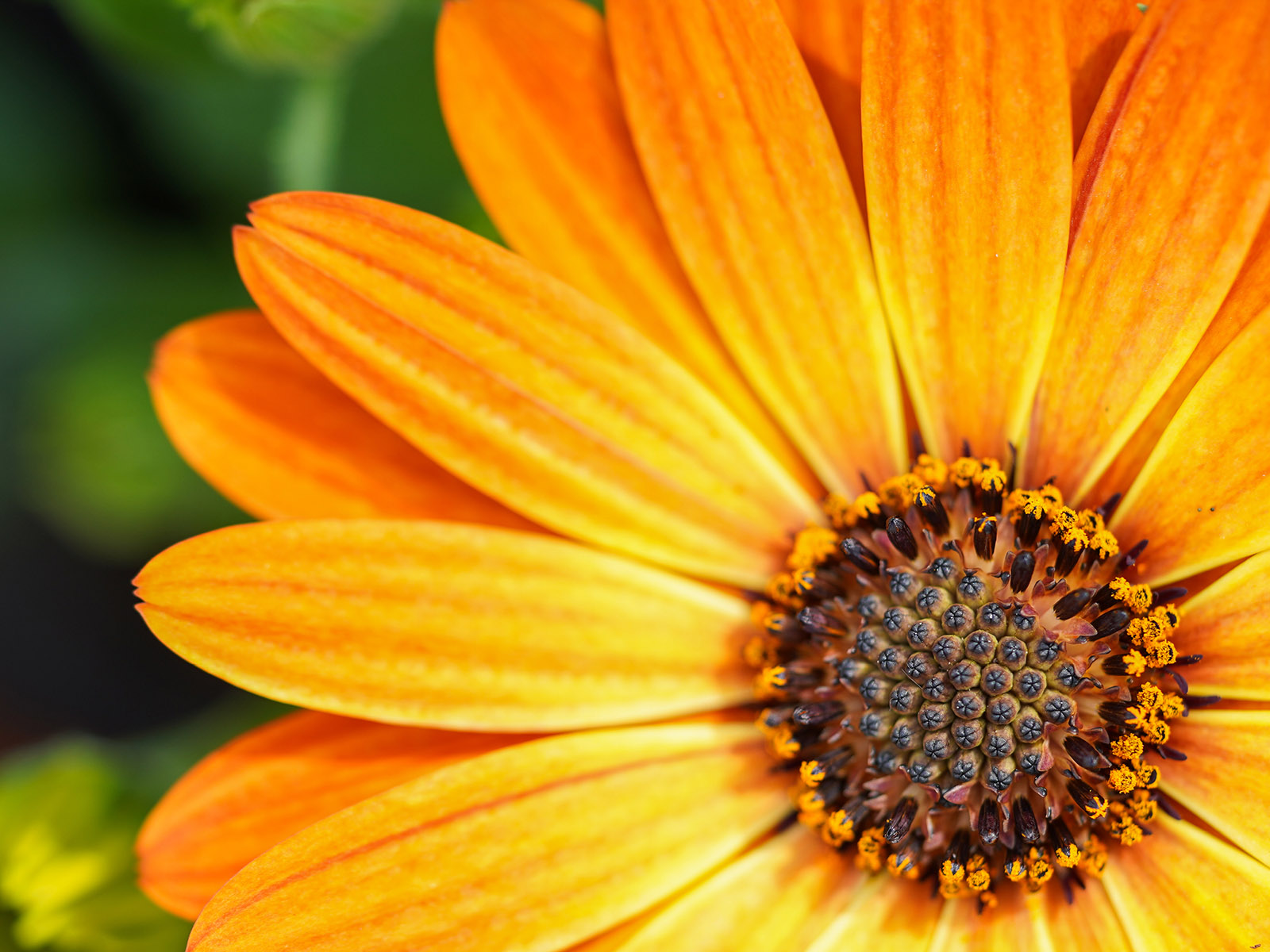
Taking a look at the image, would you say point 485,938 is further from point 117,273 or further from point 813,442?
point 117,273

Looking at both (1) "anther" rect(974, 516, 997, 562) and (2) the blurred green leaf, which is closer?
(1) "anther" rect(974, 516, 997, 562)

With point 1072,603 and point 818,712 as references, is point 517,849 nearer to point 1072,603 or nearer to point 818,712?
point 818,712

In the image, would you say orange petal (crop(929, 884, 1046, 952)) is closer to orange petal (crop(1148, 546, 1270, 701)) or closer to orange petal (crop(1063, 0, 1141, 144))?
orange petal (crop(1148, 546, 1270, 701))

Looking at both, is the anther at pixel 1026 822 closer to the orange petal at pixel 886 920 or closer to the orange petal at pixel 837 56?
the orange petal at pixel 886 920

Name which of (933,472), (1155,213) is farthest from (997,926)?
(1155,213)

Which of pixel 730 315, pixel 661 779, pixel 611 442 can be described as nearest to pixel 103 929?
pixel 661 779

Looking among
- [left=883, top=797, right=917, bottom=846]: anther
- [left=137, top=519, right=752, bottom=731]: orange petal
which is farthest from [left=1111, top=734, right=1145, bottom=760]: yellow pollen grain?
[left=137, top=519, right=752, bottom=731]: orange petal
